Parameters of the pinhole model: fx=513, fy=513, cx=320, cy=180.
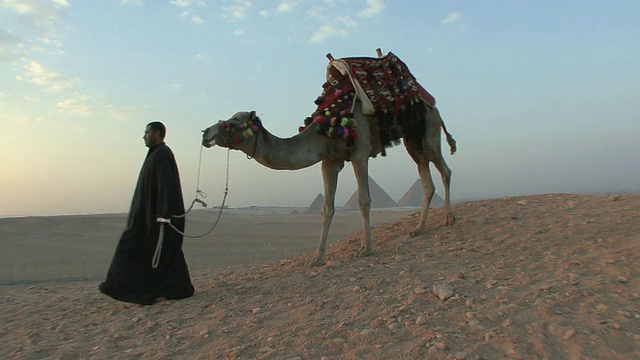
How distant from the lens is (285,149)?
20.4 ft

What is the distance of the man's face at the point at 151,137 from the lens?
19.3 feet

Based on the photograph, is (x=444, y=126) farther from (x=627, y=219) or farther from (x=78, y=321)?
(x=78, y=321)

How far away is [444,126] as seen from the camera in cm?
856

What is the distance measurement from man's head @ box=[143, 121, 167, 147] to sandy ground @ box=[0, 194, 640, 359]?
1.83 m

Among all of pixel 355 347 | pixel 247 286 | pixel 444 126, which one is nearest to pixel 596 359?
pixel 355 347

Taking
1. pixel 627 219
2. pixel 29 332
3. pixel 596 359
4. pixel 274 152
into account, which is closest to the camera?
pixel 596 359

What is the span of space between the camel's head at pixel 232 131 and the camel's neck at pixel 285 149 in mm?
103

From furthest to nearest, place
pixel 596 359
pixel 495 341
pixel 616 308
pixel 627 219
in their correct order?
pixel 627 219, pixel 616 308, pixel 495 341, pixel 596 359

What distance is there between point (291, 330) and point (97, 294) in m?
3.76

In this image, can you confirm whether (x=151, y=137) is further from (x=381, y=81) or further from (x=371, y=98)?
(x=381, y=81)

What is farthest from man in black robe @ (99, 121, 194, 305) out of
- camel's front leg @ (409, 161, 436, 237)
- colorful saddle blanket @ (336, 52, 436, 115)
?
camel's front leg @ (409, 161, 436, 237)

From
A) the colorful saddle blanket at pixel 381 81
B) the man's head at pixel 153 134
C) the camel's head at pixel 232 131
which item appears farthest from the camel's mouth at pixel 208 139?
the colorful saddle blanket at pixel 381 81

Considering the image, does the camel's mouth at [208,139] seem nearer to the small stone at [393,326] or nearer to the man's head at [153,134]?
the man's head at [153,134]

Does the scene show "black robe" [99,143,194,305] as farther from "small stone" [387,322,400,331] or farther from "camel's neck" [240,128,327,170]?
"small stone" [387,322,400,331]
